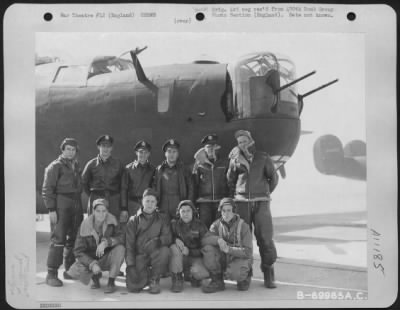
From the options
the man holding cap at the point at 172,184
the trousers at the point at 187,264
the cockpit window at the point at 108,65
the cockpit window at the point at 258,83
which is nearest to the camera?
the trousers at the point at 187,264

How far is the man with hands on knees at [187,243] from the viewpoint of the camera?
3.74 meters

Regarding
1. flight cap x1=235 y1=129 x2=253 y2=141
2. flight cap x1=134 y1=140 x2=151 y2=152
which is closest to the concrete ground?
flight cap x1=235 y1=129 x2=253 y2=141

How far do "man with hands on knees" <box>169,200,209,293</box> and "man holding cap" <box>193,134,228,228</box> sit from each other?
11cm

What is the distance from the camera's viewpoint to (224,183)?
12.7 ft

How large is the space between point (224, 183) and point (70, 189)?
1233mm

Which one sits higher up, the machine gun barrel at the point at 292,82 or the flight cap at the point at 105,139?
the machine gun barrel at the point at 292,82

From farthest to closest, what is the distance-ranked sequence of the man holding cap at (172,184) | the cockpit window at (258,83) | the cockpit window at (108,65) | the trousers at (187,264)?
the cockpit window at (108,65)
the cockpit window at (258,83)
the man holding cap at (172,184)
the trousers at (187,264)

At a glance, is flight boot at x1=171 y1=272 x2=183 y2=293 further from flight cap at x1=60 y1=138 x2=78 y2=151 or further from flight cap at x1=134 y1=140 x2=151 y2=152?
flight cap at x1=60 y1=138 x2=78 y2=151

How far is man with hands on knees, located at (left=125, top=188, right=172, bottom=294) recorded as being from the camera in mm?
3751

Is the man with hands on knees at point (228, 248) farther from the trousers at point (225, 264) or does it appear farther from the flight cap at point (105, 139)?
the flight cap at point (105, 139)

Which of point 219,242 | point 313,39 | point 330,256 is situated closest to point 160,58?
point 313,39

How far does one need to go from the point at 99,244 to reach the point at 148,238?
1.28ft

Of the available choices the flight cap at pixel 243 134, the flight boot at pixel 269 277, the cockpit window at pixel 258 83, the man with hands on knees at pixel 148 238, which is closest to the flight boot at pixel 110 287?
the man with hands on knees at pixel 148 238

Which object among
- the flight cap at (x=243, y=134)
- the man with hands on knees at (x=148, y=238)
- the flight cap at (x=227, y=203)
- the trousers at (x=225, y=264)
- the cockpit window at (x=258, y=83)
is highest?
the cockpit window at (x=258, y=83)
